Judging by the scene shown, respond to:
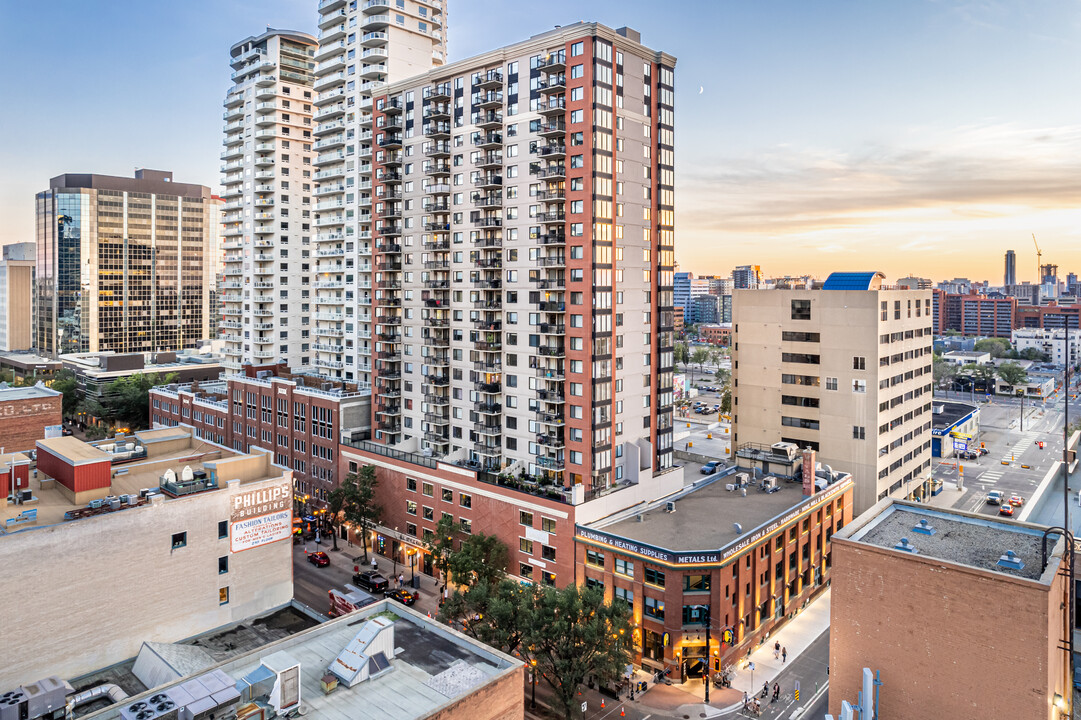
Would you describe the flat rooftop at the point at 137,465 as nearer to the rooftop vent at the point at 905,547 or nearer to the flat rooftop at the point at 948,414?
the rooftop vent at the point at 905,547

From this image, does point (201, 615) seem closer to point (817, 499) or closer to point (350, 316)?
point (817, 499)

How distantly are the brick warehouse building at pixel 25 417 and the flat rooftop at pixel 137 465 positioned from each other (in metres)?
19.0

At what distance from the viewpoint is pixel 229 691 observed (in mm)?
23938

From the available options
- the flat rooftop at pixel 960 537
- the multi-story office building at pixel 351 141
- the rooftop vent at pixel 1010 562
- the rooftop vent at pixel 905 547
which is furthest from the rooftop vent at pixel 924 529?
the multi-story office building at pixel 351 141

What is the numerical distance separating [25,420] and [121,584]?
3997cm

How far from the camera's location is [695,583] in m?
50.1

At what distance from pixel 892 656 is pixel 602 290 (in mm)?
39162

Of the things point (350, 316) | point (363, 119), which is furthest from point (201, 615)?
point (363, 119)

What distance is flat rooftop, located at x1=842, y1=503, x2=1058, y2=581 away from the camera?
1171 inches

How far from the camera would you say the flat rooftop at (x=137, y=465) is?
36.9 meters

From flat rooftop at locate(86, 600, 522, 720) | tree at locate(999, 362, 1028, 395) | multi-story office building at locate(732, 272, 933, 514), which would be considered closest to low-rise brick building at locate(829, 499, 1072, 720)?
flat rooftop at locate(86, 600, 522, 720)

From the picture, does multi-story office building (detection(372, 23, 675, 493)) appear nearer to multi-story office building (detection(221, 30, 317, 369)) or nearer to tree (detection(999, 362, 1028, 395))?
multi-story office building (detection(221, 30, 317, 369))

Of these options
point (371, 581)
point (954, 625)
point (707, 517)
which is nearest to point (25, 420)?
point (371, 581)

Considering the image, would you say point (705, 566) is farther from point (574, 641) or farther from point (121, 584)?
point (121, 584)
